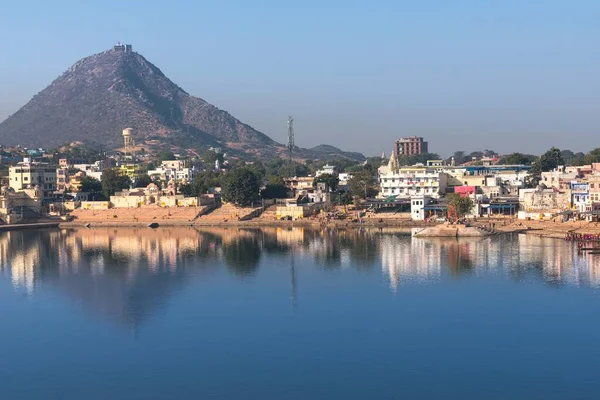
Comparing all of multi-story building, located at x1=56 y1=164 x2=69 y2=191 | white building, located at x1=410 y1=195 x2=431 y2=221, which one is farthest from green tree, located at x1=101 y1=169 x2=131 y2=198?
white building, located at x1=410 y1=195 x2=431 y2=221

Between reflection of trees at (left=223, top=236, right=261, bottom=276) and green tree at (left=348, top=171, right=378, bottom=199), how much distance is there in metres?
8.02

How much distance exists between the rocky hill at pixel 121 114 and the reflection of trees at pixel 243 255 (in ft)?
209

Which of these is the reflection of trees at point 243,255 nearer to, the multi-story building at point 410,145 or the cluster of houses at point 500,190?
the cluster of houses at point 500,190

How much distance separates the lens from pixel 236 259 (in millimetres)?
24938

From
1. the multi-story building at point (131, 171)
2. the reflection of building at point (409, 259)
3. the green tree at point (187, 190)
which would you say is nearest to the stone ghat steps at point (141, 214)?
the green tree at point (187, 190)

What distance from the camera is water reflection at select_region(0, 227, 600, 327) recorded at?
1970 centimetres

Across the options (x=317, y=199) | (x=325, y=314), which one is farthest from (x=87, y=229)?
(x=325, y=314)

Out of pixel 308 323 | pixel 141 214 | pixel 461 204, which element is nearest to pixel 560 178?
pixel 461 204

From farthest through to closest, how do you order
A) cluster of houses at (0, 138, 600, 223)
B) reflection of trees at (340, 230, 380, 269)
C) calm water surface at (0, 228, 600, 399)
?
cluster of houses at (0, 138, 600, 223)
reflection of trees at (340, 230, 380, 269)
calm water surface at (0, 228, 600, 399)

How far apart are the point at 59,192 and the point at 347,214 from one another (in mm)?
15201

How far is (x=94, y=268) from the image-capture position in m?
23.8

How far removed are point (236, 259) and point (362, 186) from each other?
1385 centimetres

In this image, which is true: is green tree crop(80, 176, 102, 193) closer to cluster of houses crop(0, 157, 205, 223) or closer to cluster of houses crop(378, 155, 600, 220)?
cluster of houses crop(0, 157, 205, 223)

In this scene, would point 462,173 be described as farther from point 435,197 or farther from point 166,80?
Result: point 166,80
